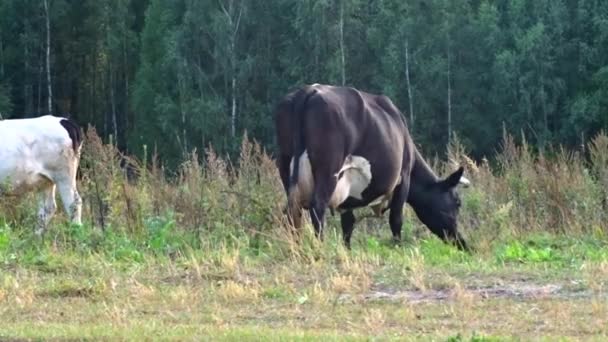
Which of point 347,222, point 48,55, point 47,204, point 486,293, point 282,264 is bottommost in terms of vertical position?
point 48,55

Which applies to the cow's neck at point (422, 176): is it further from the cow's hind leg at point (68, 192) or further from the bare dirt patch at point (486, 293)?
the bare dirt patch at point (486, 293)

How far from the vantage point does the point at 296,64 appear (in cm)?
5919

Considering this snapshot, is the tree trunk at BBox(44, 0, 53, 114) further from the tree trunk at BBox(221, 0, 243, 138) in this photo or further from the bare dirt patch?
the bare dirt patch

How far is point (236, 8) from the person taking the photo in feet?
195

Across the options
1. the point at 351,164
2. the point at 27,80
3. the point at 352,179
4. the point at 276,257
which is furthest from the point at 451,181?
the point at 27,80

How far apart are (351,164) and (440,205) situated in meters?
1.95

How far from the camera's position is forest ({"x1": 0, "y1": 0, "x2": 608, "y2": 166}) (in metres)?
52.8

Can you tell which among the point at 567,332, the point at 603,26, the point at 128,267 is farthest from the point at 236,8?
the point at 567,332

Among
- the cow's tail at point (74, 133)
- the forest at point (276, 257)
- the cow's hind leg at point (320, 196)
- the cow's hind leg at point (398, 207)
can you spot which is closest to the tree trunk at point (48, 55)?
the forest at point (276, 257)

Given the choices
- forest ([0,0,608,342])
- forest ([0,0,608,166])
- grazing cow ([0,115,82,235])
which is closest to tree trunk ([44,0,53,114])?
forest ([0,0,608,166])

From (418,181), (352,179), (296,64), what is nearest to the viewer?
(352,179)

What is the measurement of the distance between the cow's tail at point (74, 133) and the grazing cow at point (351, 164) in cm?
452

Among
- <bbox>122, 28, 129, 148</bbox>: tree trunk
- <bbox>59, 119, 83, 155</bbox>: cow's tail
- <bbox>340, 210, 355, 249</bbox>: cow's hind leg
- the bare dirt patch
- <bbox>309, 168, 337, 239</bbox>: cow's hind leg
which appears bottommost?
<bbox>122, 28, 129, 148</bbox>: tree trunk

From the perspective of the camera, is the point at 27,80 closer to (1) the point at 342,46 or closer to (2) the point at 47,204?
(1) the point at 342,46
